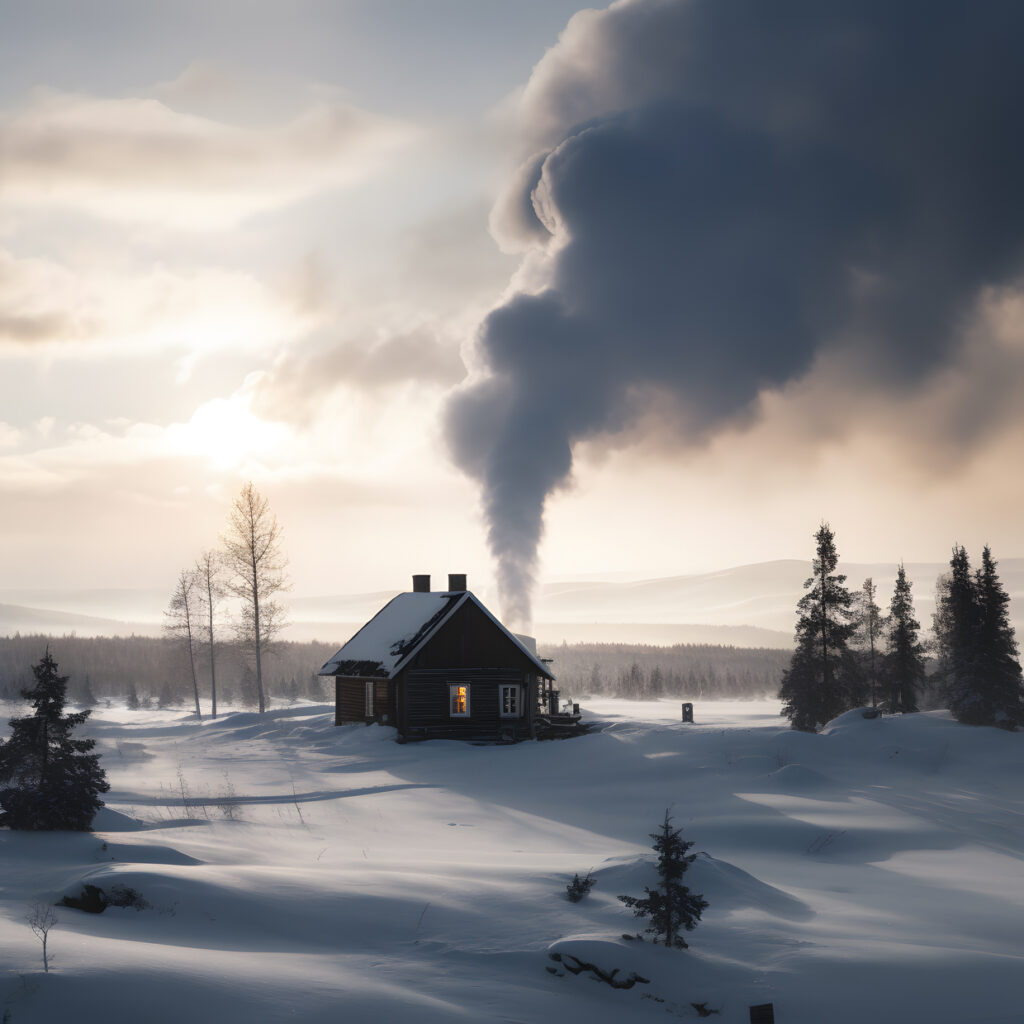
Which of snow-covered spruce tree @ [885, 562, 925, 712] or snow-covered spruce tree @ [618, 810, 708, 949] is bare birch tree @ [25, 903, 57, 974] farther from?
snow-covered spruce tree @ [885, 562, 925, 712]

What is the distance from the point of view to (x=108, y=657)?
140 m

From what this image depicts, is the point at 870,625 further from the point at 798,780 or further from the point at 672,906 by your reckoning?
the point at 672,906

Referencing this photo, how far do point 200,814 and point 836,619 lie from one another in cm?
2985

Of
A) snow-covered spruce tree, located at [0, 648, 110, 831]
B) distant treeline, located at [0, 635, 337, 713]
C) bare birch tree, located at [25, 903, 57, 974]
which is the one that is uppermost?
snow-covered spruce tree, located at [0, 648, 110, 831]

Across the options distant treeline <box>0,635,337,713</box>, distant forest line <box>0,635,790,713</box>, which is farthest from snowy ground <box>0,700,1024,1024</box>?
distant forest line <box>0,635,790,713</box>

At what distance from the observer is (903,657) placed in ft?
146

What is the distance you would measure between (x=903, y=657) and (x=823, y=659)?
6857 mm

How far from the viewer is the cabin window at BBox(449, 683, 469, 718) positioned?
1416 inches

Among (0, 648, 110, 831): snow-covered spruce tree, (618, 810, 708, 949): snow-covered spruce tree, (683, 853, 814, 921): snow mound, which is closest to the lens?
(618, 810, 708, 949): snow-covered spruce tree

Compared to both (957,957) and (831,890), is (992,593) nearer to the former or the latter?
(831,890)

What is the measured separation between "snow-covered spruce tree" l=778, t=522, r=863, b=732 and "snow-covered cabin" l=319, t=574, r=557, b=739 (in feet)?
→ 37.9

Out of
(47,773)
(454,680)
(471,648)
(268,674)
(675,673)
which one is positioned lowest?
(675,673)

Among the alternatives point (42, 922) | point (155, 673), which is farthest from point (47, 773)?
point (155, 673)

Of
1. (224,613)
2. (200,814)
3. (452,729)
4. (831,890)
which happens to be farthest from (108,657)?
(831,890)
